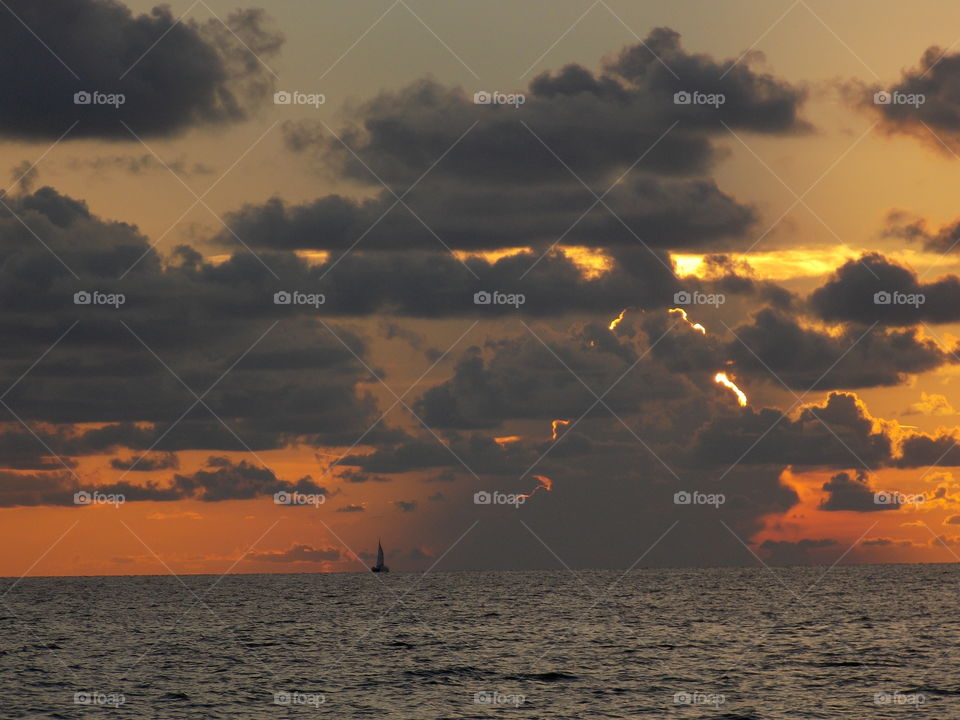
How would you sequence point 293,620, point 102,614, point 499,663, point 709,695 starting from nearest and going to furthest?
1. point 709,695
2. point 499,663
3. point 293,620
4. point 102,614

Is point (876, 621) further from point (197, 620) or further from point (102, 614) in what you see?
point (102, 614)

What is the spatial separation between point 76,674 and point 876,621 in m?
92.2

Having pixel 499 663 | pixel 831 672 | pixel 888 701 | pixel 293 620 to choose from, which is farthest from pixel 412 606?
pixel 888 701

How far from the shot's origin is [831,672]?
92500mm

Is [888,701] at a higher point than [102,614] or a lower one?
lower

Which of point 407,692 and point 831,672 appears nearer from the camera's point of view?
point 407,692

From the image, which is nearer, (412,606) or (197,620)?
(197,620)

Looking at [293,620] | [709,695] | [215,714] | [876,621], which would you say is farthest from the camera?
[293,620]

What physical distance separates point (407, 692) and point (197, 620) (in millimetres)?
82552

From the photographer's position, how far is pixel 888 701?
257 feet

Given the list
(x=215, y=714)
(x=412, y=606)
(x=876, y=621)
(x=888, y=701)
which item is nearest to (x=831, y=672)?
(x=888, y=701)

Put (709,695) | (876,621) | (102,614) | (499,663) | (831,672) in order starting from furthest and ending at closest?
(102,614) < (876,621) < (499,663) < (831,672) < (709,695)

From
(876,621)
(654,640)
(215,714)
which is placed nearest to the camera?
(215,714)

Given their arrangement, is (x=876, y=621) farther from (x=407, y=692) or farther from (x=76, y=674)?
(x=76, y=674)
